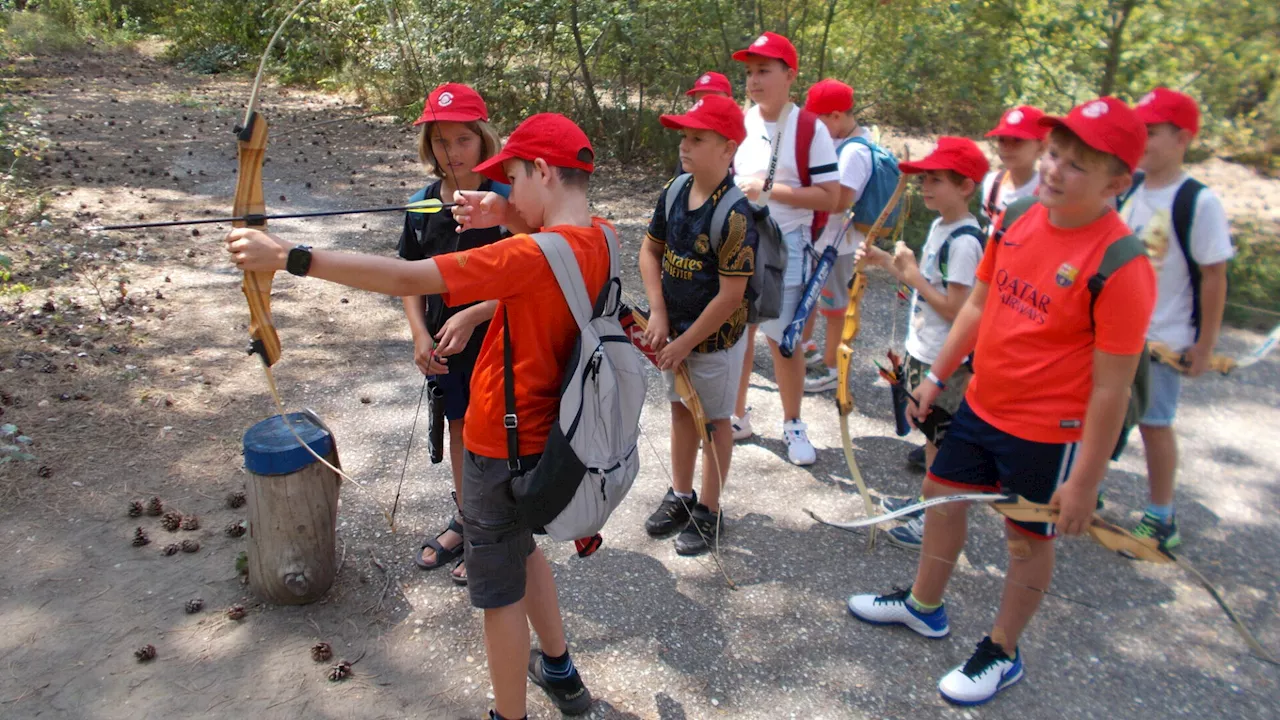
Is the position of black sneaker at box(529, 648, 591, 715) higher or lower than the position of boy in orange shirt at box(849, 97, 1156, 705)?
lower

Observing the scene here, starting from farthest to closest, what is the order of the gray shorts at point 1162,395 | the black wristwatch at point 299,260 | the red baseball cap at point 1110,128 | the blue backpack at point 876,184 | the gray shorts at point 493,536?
1. the blue backpack at point 876,184
2. the gray shorts at point 1162,395
3. the gray shorts at point 493,536
4. the red baseball cap at point 1110,128
5. the black wristwatch at point 299,260

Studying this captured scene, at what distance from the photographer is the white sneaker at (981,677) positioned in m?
3.05

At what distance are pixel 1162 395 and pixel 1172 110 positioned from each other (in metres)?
1.28

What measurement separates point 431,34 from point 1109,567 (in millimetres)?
10549

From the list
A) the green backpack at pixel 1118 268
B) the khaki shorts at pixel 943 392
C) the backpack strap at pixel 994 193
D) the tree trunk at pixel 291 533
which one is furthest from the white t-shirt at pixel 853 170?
the tree trunk at pixel 291 533

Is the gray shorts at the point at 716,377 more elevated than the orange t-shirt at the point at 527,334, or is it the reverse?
the orange t-shirt at the point at 527,334

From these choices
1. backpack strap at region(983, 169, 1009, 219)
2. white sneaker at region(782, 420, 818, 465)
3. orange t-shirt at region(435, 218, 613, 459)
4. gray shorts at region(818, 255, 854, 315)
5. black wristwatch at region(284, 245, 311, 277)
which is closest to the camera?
black wristwatch at region(284, 245, 311, 277)

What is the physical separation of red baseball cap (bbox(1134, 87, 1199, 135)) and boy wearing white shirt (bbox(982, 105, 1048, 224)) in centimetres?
45

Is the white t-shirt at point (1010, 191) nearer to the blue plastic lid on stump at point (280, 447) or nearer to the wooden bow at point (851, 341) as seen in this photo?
the wooden bow at point (851, 341)

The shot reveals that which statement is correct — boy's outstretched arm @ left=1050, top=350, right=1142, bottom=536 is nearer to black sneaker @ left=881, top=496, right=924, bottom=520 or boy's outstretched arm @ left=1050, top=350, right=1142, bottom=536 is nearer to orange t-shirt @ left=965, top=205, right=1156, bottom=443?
orange t-shirt @ left=965, top=205, right=1156, bottom=443

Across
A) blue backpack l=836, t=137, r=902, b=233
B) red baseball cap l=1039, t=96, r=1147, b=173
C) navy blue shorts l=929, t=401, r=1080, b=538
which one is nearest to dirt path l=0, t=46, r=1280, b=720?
navy blue shorts l=929, t=401, r=1080, b=538

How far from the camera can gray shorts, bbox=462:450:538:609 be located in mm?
2512

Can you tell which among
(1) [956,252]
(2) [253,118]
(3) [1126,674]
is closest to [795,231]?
(1) [956,252]

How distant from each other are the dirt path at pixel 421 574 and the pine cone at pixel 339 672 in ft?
0.15
